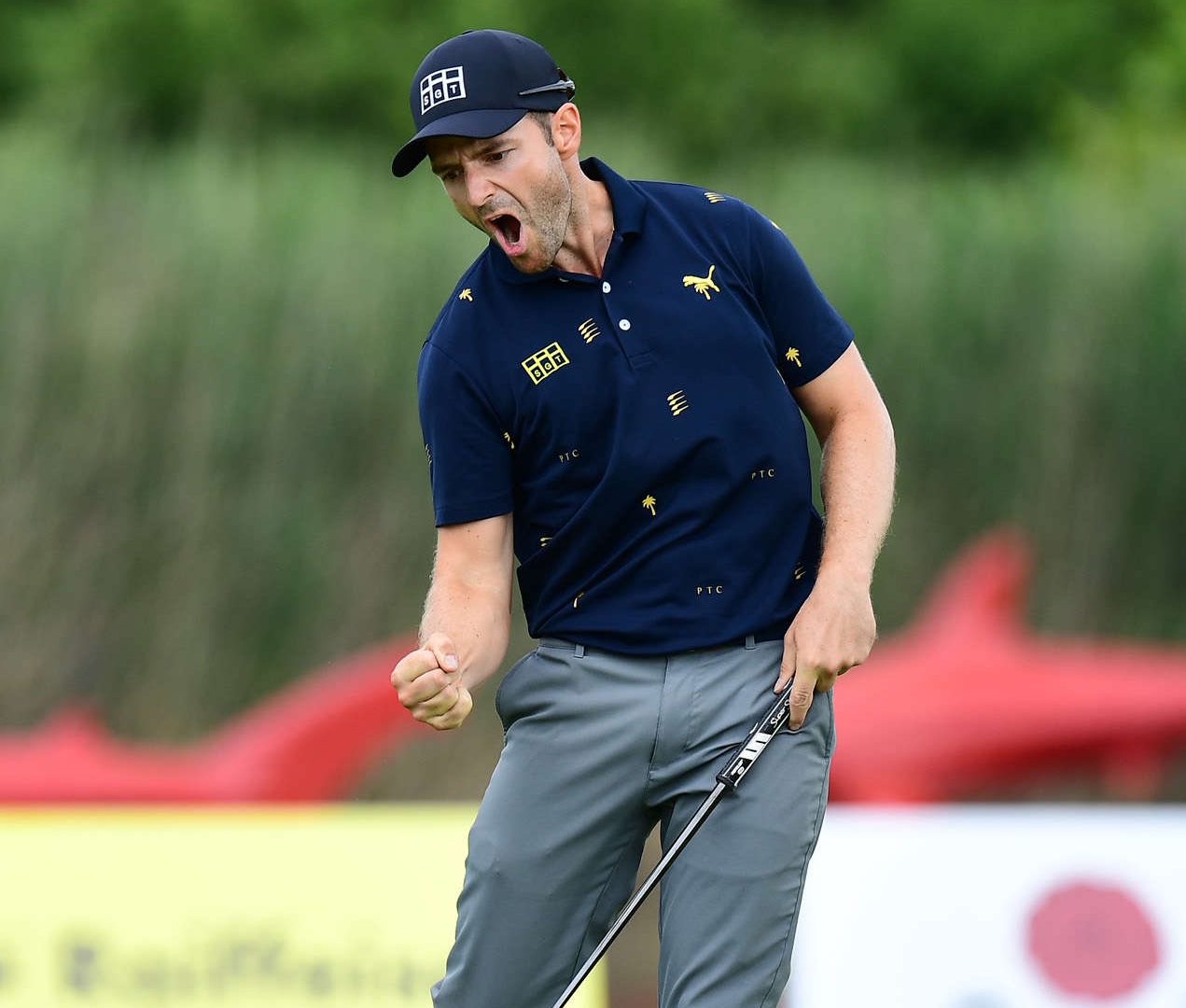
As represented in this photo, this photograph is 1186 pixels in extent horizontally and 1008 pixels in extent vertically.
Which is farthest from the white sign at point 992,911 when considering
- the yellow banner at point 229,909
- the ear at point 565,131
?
the ear at point 565,131

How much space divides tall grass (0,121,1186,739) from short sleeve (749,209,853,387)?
4.10 metres

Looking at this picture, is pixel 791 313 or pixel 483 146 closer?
pixel 483 146

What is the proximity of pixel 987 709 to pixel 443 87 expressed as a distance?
3.71 meters

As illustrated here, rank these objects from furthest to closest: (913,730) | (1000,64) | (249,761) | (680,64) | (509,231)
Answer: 1. (1000,64)
2. (680,64)
3. (913,730)
4. (249,761)
5. (509,231)

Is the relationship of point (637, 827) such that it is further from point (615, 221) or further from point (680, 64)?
point (680, 64)

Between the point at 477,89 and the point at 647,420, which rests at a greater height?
the point at 477,89

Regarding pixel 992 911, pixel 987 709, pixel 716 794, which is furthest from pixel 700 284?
pixel 987 709

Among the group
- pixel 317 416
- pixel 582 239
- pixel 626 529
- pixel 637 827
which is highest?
pixel 317 416

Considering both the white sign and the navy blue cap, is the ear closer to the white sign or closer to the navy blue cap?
the navy blue cap

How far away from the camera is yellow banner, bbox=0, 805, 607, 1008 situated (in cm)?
416

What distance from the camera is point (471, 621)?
94.9 inches

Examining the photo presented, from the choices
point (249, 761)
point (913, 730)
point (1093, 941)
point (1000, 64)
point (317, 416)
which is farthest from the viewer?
point (1000, 64)

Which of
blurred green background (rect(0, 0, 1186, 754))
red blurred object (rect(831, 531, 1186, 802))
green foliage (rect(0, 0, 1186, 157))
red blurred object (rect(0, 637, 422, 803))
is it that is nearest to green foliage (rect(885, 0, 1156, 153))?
green foliage (rect(0, 0, 1186, 157))

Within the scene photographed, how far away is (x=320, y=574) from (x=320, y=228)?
4.30 feet
